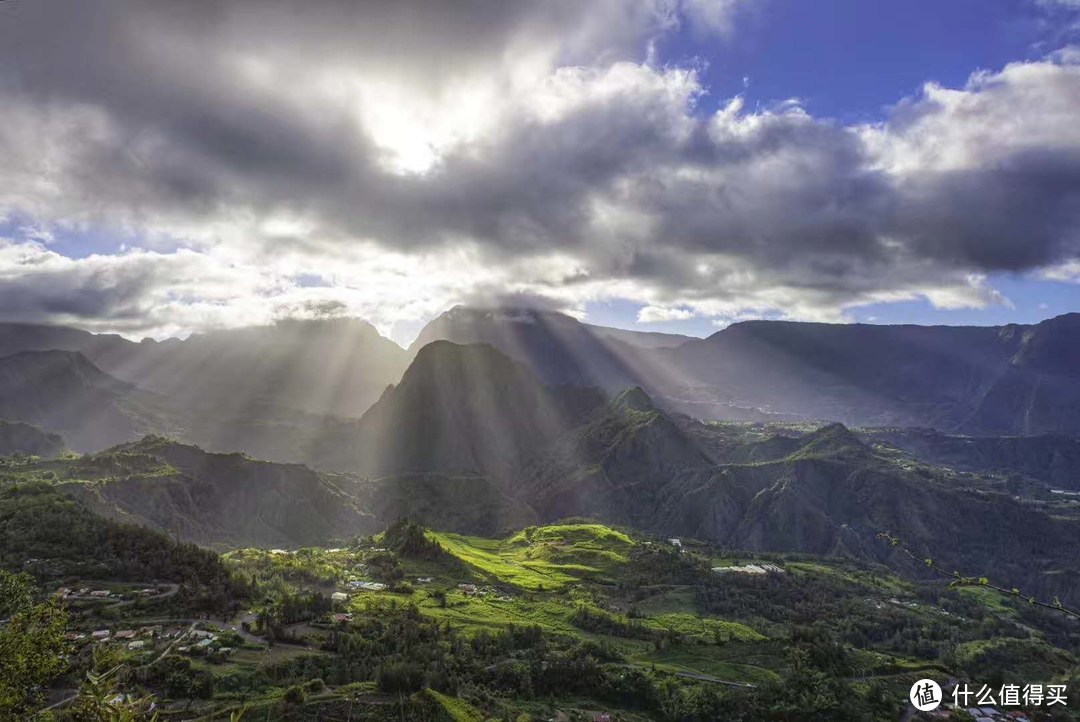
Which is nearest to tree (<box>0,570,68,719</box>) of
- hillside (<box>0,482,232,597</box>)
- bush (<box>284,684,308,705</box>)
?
bush (<box>284,684,308,705</box>)

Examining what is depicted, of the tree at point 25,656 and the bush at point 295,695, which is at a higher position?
the tree at point 25,656

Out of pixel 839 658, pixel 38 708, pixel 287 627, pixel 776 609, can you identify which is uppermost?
pixel 38 708

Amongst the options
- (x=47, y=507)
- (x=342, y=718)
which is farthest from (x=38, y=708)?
(x=47, y=507)

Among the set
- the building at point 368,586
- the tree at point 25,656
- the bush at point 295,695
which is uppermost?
the tree at point 25,656

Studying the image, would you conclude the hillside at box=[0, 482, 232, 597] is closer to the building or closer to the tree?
the building

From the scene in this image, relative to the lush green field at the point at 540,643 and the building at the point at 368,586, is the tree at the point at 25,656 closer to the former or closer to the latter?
the lush green field at the point at 540,643

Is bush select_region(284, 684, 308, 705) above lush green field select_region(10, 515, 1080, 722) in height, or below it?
above

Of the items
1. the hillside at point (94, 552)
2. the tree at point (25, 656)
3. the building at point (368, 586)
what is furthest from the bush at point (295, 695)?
the building at point (368, 586)

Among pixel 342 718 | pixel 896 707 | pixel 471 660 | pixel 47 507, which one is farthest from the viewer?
pixel 47 507

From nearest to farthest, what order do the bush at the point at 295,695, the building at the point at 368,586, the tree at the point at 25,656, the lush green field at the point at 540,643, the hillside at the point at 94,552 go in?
the tree at the point at 25,656 → the bush at the point at 295,695 → the lush green field at the point at 540,643 → the hillside at the point at 94,552 → the building at the point at 368,586

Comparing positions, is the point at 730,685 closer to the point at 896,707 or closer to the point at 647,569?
the point at 896,707

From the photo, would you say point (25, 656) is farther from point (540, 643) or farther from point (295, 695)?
point (540, 643)
